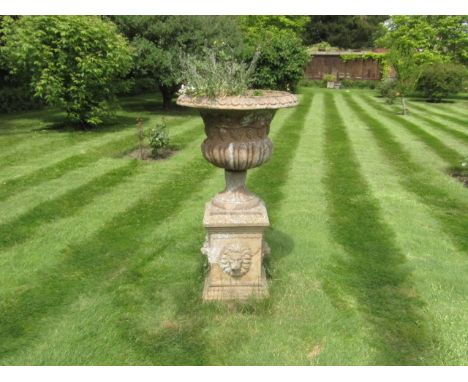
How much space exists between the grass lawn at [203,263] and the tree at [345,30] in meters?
55.9

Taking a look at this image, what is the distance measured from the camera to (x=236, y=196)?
528cm

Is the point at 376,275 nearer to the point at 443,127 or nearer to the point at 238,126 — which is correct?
the point at 238,126

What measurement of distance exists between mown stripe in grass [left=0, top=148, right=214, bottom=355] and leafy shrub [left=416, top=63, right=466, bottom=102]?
84.2ft

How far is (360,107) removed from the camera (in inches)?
997

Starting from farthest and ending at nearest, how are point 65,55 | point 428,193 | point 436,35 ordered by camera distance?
→ 1. point 436,35
2. point 65,55
3. point 428,193

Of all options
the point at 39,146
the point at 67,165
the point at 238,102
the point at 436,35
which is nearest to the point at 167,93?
the point at 39,146

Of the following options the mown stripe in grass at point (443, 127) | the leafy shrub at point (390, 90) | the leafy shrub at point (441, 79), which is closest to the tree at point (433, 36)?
the leafy shrub at point (441, 79)

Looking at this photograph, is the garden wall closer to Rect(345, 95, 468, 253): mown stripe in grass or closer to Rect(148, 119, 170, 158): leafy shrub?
Rect(345, 95, 468, 253): mown stripe in grass

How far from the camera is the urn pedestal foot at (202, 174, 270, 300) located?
5.05 m

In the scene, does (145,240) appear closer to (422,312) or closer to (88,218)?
(88,218)

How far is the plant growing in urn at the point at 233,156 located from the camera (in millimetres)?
4586

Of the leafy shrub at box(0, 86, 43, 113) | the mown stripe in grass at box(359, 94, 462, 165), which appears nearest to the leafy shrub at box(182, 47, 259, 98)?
the mown stripe in grass at box(359, 94, 462, 165)

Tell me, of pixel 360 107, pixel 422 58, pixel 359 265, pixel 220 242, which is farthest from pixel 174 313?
pixel 422 58

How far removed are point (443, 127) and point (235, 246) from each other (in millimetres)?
16650
